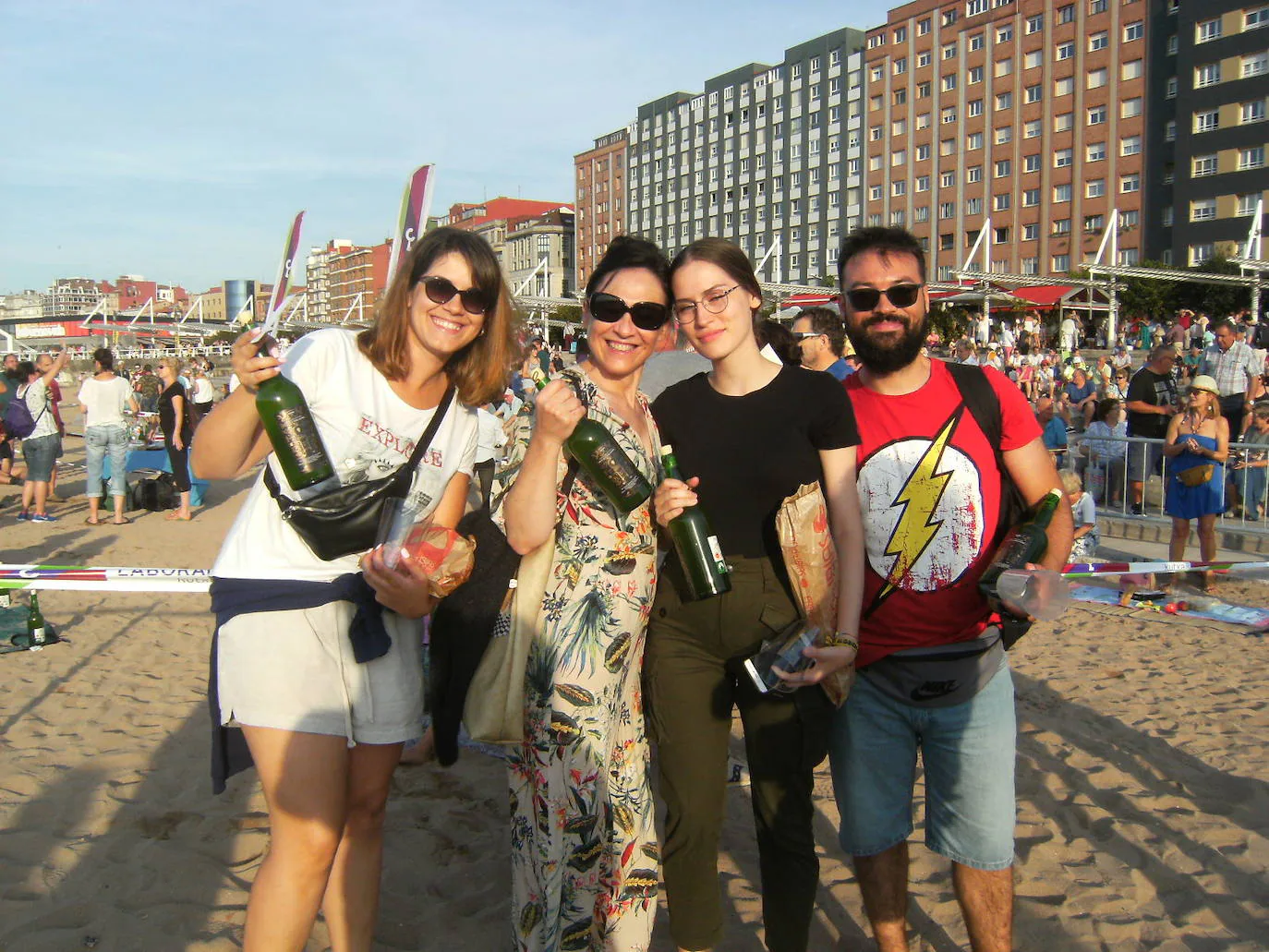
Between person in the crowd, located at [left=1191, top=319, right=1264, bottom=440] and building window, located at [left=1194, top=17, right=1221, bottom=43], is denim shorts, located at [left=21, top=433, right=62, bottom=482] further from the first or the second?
building window, located at [left=1194, top=17, right=1221, bottom=43]

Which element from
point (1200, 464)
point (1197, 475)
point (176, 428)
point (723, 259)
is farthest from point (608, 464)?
Result: point (176, 428)

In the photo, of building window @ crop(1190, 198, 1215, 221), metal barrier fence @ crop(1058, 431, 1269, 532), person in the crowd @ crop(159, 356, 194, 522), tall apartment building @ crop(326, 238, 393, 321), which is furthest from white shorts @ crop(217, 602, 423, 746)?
tall apartment building @ crop(326, 238, 393, 321)

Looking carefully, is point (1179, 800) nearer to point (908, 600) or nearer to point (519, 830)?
point (908, 600)

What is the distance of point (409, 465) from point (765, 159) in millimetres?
86666

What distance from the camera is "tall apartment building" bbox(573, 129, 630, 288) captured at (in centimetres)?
9956

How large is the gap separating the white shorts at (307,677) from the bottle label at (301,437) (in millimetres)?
354

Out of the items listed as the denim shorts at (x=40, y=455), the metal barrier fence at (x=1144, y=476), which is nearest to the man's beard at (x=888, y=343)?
the metal barrier fence at (x=1144, y=476)

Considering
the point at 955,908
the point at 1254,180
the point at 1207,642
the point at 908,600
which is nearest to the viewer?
the point at 908,600

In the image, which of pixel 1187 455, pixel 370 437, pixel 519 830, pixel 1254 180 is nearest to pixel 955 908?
pixel 519 830

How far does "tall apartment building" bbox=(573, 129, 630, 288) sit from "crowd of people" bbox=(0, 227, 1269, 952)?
97349mm

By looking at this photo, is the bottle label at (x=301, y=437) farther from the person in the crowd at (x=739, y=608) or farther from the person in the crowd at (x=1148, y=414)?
the person in the crowd at (x=1148, y=414)

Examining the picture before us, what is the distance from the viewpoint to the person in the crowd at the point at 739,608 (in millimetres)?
2416

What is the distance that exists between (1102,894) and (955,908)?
1.86ft

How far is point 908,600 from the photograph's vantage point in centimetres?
241
